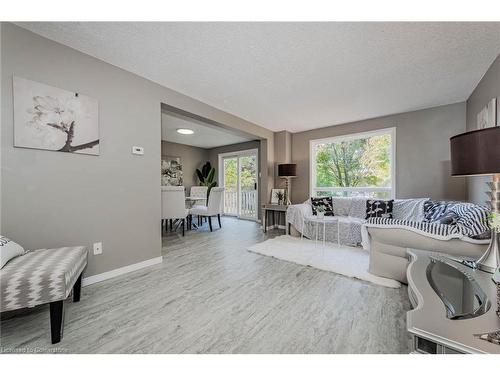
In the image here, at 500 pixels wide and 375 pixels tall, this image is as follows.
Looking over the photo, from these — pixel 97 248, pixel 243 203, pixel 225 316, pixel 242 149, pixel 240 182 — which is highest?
pixel 242 149

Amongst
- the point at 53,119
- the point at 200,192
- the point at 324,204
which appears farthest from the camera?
the point at 200,192

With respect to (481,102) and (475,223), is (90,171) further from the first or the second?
(481,102)

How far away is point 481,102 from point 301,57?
2.33 meters

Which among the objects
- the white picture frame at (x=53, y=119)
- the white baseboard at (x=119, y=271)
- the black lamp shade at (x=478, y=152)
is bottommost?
the white baseboard at (x=119, y=271)

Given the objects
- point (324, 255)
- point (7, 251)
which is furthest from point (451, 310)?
point (7, 251)

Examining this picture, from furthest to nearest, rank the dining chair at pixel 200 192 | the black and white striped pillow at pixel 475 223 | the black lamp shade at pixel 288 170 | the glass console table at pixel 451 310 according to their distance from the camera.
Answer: the dining chair at pixel 200 192 → the black lamp shade at pixel 288 170 → the black and white striped pillow at pixel 475 223 → the glass console table at pixel 451 310

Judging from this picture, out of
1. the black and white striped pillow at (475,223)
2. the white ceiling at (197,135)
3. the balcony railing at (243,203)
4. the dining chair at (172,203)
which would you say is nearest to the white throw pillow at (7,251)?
the dining chair at (172,203)

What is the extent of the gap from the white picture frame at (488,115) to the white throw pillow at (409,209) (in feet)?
3.97

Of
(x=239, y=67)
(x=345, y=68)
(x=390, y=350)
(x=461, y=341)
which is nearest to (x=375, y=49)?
(x=345, y=68)

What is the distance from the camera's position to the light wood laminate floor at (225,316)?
1258 millimetres

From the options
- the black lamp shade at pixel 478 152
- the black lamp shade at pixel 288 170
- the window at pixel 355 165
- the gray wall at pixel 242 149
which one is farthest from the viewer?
the gray wall at pixel 242 149

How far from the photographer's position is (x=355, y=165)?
164 inches

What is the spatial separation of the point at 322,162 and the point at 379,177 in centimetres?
116

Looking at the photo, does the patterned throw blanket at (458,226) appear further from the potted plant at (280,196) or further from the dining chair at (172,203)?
the dining chair at (172,203)
